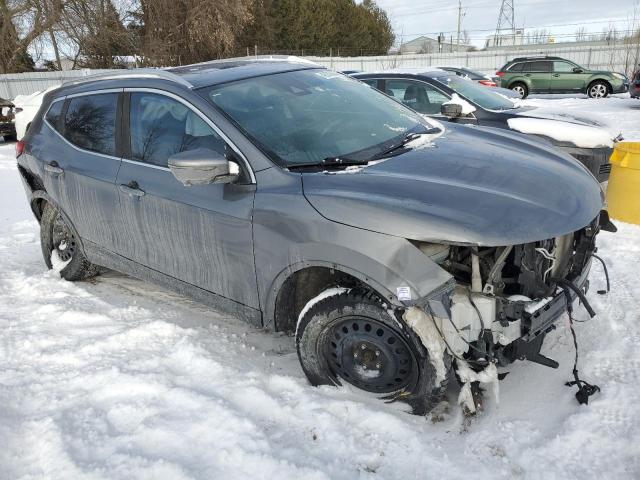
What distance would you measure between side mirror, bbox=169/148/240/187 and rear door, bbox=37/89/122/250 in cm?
108

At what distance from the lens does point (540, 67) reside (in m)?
21.0

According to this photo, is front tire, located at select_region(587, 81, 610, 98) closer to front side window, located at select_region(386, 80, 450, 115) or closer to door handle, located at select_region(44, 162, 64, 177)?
front side window, located at select_region(386, 80, 450, 115)

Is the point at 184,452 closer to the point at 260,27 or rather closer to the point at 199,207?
the point at 199,207

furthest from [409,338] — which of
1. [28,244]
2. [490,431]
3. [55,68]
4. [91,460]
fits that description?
[55,68]

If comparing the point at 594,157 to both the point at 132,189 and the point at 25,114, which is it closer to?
the point at 132,189

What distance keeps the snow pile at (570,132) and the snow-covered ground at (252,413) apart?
9.46 ft

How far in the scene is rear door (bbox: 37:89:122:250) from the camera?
3.82 metres

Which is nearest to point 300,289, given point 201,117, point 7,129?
point 201,117

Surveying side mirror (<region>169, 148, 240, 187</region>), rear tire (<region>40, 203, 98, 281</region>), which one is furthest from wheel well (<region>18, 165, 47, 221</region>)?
side mirror (<region>169, 148, 240, 187</region>)

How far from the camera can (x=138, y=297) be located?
4422 millimetres

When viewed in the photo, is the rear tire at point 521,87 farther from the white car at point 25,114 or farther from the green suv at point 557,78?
the white car at point 25,114

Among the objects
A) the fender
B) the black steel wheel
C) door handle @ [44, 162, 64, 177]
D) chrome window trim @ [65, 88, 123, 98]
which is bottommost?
the black steel wheel

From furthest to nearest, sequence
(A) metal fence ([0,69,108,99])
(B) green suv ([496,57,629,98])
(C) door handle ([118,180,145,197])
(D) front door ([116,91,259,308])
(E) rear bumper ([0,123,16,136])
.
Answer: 1. (A) metal fence ([0,69,108,99])
2. (B) green suv ([496,57,629,98])
3. (E) rear bumper ([0,123,16,136])
4. (C) door handle ([118,180,145,197])
5. (D) front door ([116,91,259,308])

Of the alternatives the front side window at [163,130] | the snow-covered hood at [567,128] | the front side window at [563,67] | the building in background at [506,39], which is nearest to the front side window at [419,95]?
the snow-covered hood at [567,128]
